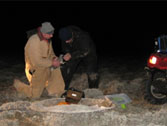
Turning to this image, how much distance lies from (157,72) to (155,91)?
34cm

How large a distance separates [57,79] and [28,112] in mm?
1445

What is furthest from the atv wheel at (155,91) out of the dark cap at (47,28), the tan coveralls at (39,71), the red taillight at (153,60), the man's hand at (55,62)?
the dark cap at (47,28)

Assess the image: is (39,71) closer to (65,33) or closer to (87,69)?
Answer: (65,33)

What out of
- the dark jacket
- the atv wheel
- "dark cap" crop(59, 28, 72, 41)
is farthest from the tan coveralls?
the atv wheel

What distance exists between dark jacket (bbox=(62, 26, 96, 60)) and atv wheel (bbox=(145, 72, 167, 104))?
1.55 m

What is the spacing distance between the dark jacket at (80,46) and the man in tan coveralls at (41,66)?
1.37ft

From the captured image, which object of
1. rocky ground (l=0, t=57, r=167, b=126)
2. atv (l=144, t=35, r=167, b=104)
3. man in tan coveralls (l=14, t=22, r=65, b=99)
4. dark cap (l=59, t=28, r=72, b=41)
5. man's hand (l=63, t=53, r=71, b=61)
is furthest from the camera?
man's hand (l=63, t=53, r=71, b=61)

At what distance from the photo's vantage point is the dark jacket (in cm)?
635

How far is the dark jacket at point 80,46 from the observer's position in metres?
6.35

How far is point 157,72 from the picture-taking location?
539 centimetres

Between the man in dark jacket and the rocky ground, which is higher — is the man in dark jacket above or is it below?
above

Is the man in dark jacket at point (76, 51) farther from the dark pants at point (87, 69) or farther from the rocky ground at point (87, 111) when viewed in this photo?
the rocky ground at point (87, 111)

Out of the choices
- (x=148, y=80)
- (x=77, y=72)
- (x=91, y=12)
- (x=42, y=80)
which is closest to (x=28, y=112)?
(x=42, y=80)

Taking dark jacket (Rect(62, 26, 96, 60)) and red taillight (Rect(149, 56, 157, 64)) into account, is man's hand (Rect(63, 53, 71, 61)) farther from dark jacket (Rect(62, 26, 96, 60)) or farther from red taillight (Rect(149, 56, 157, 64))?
red taillight (Rect(149, 56, 157, 64))
